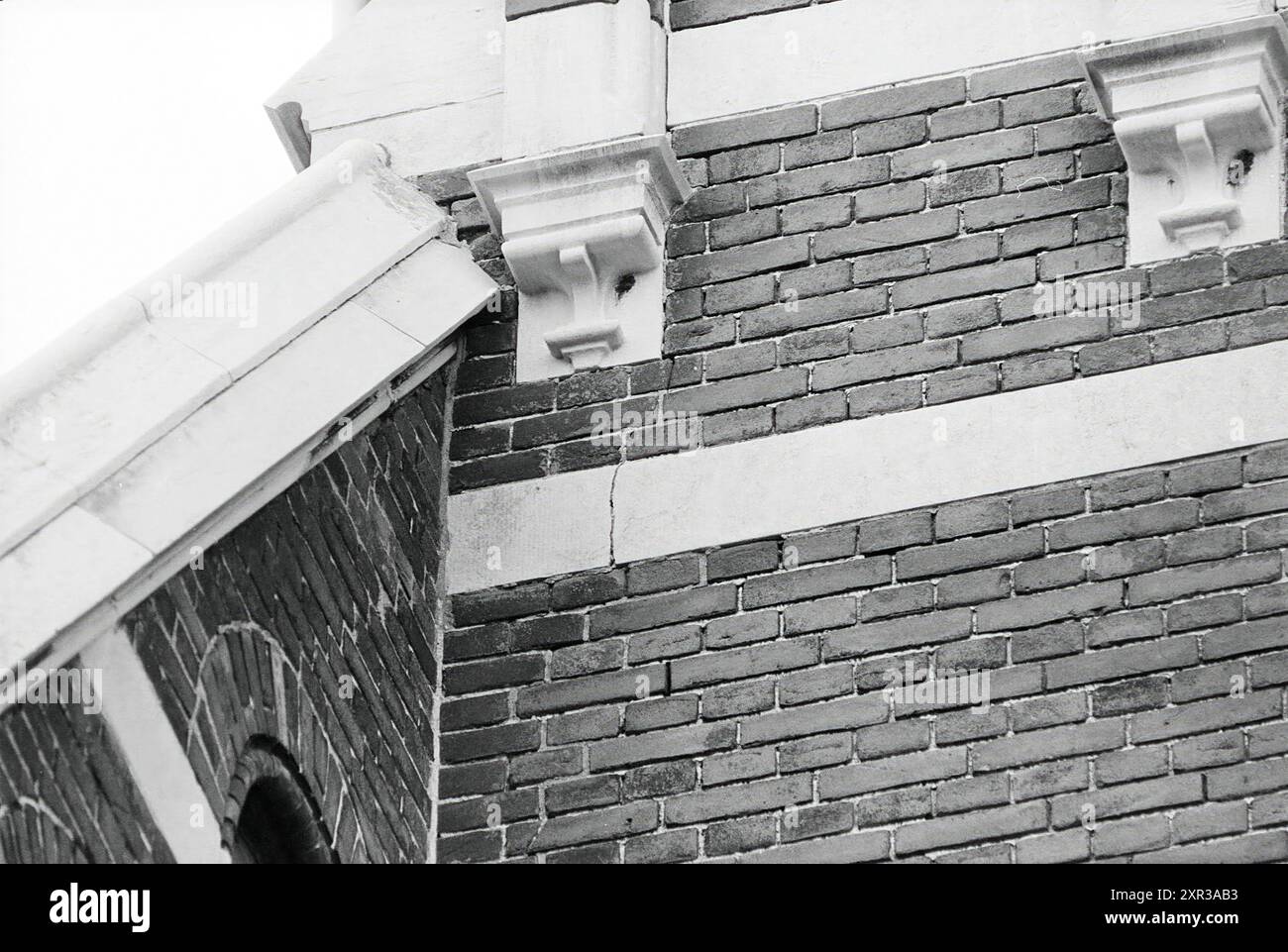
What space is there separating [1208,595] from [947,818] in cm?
85

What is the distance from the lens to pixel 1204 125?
309 inches

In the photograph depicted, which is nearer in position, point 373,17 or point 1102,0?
point 1102,0

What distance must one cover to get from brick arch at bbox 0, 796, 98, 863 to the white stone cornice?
242 cm

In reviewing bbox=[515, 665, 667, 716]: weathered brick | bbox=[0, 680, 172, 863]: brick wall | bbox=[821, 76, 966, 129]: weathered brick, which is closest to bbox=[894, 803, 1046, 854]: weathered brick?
bbox=[515, 665, 667, 716]: weathered brick

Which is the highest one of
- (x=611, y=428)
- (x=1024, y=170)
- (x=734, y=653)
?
(x=1024, y=170)

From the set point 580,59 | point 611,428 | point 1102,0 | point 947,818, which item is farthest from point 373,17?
point 947,818

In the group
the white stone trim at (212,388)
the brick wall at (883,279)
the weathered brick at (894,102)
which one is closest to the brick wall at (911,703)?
the brick wall at (883,279)

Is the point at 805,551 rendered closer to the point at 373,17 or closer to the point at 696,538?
the point at 696,538

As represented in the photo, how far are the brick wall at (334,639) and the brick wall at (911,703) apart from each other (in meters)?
0.20

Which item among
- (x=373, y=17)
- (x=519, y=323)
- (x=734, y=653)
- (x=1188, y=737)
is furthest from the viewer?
(x=373, y=17)

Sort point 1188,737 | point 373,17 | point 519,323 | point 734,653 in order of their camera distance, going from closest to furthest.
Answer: point 1188,737 → point 734,653 → point 519,323 → point 373,17

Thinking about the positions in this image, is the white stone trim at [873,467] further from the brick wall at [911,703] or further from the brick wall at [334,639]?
the brick wall at [334,639]

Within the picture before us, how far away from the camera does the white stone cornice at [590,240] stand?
8.30 metres

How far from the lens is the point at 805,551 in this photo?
792 centimetres
